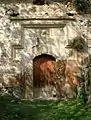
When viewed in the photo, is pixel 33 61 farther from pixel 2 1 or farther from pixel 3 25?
pixel 2 1

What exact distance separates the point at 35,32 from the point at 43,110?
4.25 meters

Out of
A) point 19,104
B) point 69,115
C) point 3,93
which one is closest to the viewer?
point 69,115

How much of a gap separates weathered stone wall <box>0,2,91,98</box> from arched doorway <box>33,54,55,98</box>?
0.68 feet

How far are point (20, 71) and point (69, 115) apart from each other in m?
4.29

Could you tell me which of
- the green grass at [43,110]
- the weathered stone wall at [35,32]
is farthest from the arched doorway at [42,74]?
the green grass at [43,110]

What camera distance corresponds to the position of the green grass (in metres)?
9.35

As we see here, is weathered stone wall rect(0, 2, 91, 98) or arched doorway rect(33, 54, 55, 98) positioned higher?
weathered stone wall rect(0, 2, 91, 98)

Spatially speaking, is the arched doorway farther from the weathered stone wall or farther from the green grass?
the green grass

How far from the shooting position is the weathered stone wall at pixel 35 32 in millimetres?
13453

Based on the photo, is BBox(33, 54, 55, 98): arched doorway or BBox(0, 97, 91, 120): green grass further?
BBox(33, 54, 55, 98): arched doorway

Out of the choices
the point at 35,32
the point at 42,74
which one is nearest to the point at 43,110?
the point at 42,74

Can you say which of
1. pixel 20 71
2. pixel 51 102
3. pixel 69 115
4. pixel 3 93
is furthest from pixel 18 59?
pixel 69 115

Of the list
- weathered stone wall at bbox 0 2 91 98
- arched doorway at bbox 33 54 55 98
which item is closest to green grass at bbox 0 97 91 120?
arched doorway at bbox 33 54 55 98

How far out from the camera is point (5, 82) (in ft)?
43.4
